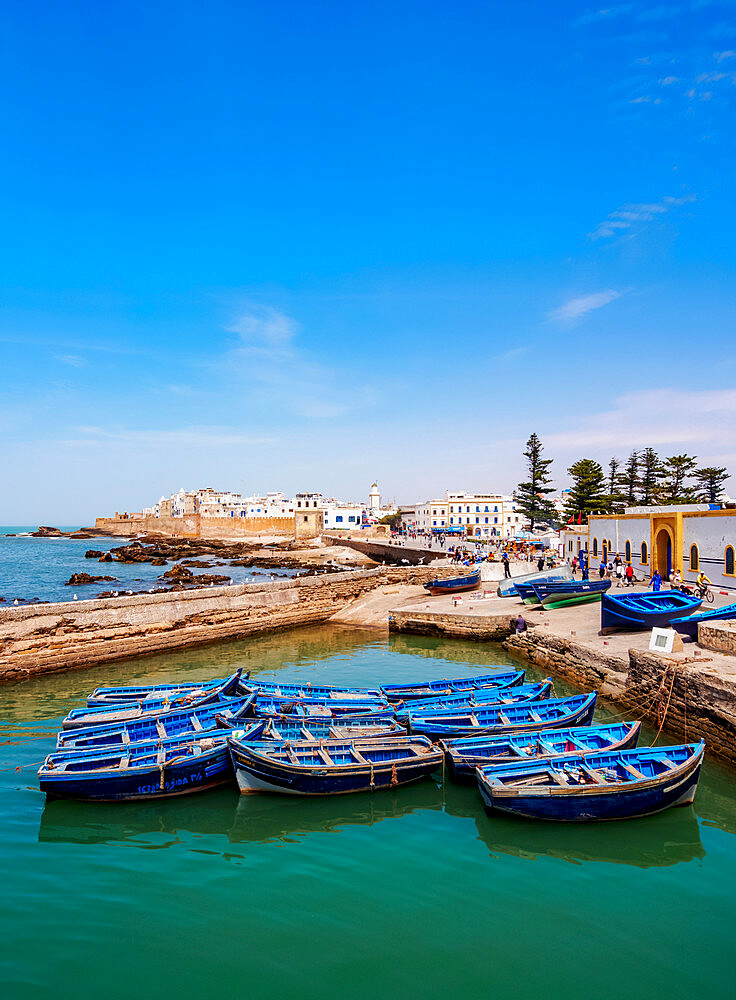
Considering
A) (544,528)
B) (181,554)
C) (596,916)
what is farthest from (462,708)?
(181,554)

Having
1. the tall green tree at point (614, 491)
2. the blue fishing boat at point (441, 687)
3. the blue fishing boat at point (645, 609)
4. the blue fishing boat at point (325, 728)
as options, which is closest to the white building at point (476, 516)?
the tall green tree at point (614, 491)

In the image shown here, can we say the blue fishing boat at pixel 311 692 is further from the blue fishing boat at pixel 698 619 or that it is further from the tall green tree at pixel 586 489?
the tall green tree at pixel 586 489

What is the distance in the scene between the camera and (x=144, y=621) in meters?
23.4

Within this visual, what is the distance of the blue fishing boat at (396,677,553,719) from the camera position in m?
14.5

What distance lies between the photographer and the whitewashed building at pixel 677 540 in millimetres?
24266

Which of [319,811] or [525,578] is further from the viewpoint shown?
[525,578]

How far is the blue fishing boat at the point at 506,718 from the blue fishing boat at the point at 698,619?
17.2 feet

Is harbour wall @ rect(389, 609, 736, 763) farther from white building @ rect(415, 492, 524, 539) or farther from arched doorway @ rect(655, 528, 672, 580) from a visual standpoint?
white building @ rect(415, 492, 524, 539)

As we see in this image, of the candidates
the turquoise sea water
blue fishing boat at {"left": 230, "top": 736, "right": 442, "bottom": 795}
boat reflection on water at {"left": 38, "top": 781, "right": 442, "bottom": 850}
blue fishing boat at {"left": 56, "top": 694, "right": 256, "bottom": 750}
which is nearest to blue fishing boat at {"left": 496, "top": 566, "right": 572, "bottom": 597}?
the turquoise sea water

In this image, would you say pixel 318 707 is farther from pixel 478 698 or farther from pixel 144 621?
pixel 144 621

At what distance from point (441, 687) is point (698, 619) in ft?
25.8

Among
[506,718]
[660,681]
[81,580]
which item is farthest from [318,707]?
[81,580]

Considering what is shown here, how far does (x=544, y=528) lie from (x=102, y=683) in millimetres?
61512

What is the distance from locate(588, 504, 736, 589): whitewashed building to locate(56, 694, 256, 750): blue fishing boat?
20573 millimetres
